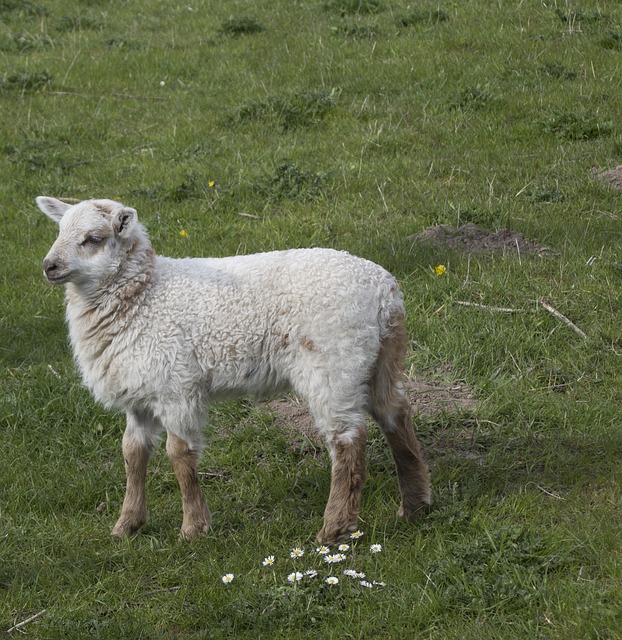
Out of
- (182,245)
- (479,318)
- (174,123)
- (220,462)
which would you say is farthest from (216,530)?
(174,123)

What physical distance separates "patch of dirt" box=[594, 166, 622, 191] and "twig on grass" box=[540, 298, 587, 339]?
1.95 m

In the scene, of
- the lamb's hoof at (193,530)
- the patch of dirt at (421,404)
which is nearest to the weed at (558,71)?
the patch of dirt at (421,404)

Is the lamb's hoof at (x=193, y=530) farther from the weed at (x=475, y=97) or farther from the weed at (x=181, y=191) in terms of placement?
the weed at (x=475, y=97)

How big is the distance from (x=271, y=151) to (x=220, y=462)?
409cm

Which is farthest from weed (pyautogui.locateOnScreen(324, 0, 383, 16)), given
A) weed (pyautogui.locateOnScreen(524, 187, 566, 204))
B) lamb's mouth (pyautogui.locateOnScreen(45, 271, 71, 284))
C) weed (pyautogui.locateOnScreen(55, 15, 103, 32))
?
lamb's mouth (pyautogui.locateOnScreen(45, 271, 71, 284))

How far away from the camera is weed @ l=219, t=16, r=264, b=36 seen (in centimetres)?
1154

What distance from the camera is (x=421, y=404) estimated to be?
5547mm

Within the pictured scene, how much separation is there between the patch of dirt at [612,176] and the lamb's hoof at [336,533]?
427cm

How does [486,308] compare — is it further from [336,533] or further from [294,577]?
[294,577]

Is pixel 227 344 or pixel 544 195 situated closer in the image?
pixel 227 344

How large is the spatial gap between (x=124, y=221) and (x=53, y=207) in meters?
0.50

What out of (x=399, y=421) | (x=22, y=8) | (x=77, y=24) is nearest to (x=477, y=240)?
(x=399, y=421)

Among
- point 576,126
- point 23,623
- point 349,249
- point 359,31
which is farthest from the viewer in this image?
point 359,31

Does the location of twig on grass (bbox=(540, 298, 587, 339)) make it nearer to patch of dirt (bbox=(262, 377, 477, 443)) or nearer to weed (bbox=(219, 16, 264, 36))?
patch of dirt (bbox=(262, 377, 477, 443))
